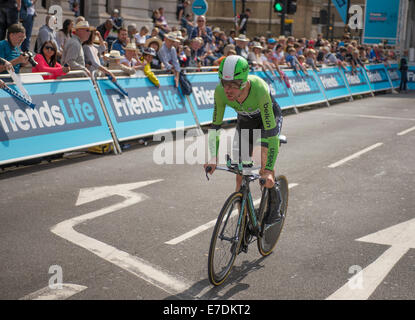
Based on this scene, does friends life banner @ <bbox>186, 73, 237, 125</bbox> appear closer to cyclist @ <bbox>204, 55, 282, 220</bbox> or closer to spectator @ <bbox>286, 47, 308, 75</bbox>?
spectator @ <bbox>286, 47, 308, 75</bbox>

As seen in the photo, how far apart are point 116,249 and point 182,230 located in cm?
101

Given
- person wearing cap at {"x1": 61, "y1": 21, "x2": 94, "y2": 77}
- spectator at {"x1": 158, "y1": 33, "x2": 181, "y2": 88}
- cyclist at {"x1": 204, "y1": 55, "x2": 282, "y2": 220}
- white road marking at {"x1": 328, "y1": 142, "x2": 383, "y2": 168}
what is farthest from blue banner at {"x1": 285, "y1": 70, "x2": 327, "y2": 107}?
cyclist at {"x1": 204, "y1": 55, "x2": 282, "y2": 220}

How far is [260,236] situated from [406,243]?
→ 1986mm

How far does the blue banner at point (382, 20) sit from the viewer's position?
111 feet

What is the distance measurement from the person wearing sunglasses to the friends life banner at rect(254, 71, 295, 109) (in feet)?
40.9

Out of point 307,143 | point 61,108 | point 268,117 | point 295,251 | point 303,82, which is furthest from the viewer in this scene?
point 303,82

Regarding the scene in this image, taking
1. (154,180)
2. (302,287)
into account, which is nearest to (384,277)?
(302,287)

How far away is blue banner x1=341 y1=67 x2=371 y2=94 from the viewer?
24922 millimetres

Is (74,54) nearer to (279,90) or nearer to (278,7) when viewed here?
(279,90)

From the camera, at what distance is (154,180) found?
31.4ft

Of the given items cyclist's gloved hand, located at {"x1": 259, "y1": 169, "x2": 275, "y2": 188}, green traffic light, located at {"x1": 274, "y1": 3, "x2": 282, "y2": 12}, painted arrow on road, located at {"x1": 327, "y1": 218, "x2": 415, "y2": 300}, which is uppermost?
green traffic light, located at {"x1": 274, "y1": 3, "x2": 282, "y2": 12}

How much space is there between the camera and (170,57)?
14.1 meters

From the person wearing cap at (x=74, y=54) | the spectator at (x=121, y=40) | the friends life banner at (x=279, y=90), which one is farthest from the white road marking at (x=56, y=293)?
the friends life banner at (x=279, y=90)

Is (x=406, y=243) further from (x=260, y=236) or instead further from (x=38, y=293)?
(x=38, y=293)
